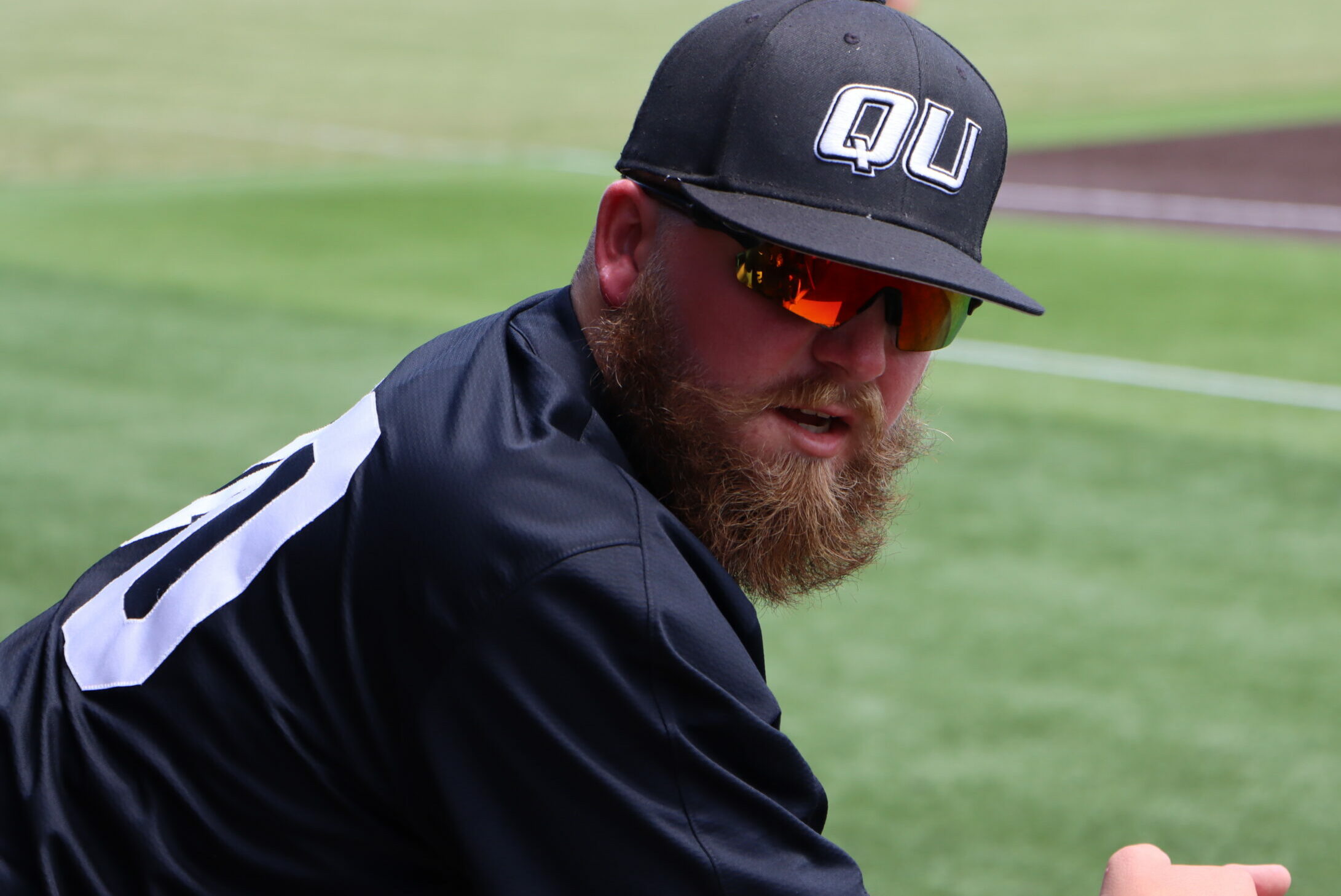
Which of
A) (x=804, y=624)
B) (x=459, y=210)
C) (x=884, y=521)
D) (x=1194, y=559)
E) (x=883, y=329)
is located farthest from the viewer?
(x=459, y=210)

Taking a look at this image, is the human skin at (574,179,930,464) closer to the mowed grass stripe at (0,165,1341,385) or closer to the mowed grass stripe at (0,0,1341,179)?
the mowed grass stripe at (0,165,1341,385)

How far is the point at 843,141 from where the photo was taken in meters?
1.93

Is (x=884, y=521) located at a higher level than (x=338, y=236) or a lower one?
higher

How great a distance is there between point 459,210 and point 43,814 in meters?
11.3

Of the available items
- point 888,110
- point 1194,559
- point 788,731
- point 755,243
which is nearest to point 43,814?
point 755,243

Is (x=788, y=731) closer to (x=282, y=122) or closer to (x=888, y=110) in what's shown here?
(x=888, y=110)

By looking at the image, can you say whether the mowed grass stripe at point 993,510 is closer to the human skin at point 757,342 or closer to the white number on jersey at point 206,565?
the human skin at point 757,342

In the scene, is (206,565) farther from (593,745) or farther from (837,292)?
Result: (837,292)

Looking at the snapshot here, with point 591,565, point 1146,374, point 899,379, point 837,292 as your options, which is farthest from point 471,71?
point 591,565

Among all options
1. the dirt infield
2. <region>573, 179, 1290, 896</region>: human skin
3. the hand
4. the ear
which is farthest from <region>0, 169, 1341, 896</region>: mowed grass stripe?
the ear

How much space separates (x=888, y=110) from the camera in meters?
1.93

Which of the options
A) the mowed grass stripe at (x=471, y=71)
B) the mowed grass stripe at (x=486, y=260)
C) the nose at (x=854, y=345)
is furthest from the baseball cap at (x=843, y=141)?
the mowed grass stripe at (x=471, y=71)

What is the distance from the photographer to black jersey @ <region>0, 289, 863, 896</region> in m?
1.74

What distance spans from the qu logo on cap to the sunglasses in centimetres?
12
